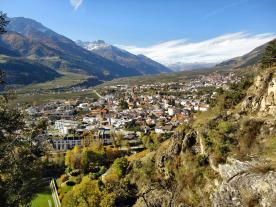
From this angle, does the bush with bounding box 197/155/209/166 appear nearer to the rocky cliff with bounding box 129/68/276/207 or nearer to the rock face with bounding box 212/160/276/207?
the rocky cliff with bounding box 129/68/276/207

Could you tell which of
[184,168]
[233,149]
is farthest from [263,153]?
[184,168]

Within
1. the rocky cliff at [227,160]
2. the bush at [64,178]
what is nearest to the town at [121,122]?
the bush at [64,178]

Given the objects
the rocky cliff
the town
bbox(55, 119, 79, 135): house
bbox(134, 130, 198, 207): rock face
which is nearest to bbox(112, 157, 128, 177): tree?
bbox(134, 130, 198, 207): rock face

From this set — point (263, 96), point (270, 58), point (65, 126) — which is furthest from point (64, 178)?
point (65, 126)

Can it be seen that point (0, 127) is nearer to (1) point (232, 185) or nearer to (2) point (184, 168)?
(1) point (232, 185)

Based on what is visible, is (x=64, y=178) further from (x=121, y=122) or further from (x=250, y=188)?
(x=121, y=122)

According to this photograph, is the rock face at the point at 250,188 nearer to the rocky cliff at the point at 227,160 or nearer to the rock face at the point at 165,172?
the rocky cliff at the point at 227,160
